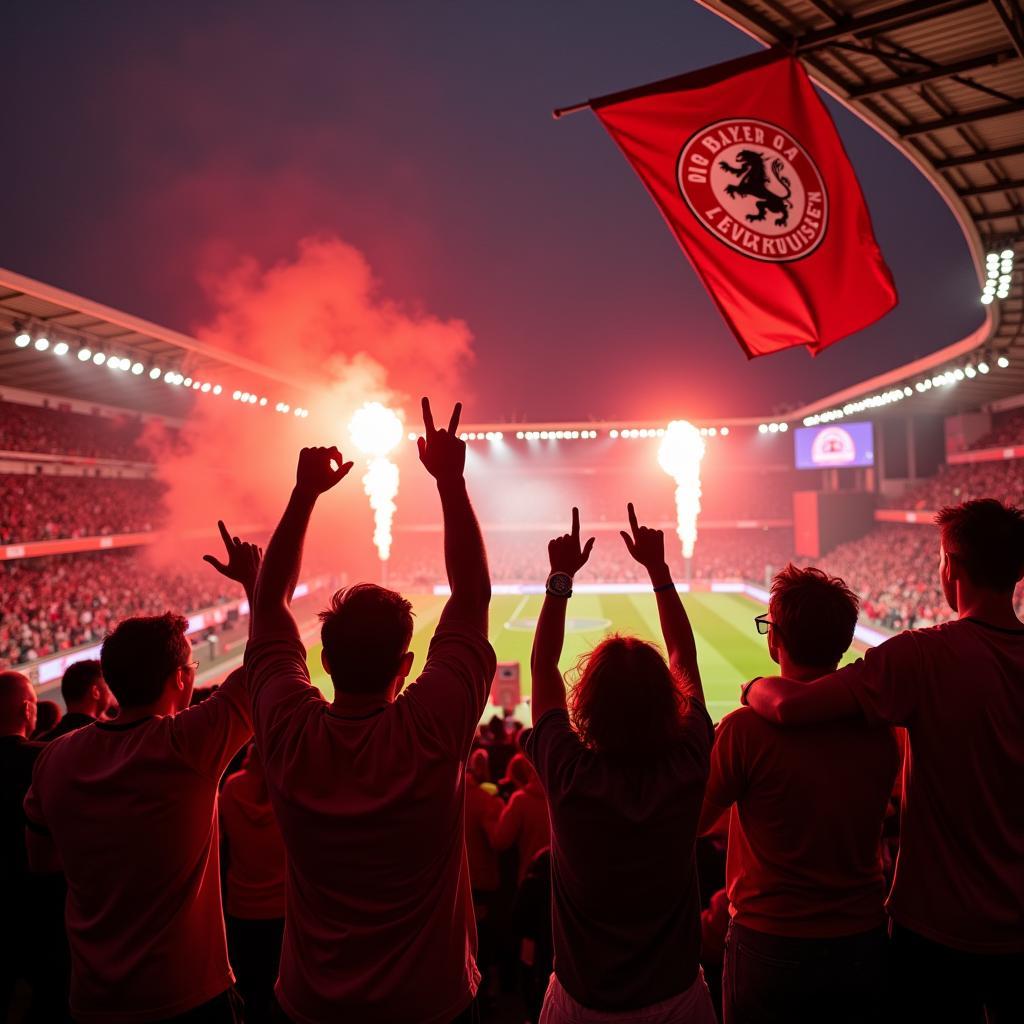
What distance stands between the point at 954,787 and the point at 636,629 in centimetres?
1945

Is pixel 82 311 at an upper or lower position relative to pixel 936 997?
upper

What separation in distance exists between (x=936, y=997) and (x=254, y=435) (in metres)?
44.1

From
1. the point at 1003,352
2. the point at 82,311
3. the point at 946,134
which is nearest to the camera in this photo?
the point at 946,134

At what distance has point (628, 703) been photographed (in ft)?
6.87

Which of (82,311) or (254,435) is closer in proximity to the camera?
(82,311)

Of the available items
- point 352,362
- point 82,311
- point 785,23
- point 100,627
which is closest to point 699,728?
point 785,23

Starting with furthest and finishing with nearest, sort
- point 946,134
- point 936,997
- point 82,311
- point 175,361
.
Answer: point 175,361, point 82,311, point 946,134, point 936,997

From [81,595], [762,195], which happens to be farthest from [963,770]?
[81,595]

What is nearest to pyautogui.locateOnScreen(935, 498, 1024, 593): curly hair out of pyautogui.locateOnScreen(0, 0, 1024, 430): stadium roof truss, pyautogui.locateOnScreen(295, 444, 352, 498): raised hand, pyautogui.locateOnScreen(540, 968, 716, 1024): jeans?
pyautogui.locateOnScreen(540, 968, 716, 1024): jeans

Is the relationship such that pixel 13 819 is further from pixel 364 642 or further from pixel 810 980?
pixel 810 980

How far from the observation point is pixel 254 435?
42.9 m

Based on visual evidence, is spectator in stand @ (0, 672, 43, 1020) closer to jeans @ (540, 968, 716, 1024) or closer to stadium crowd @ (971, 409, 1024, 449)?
jeans @ (540, 968, 716, 1024)

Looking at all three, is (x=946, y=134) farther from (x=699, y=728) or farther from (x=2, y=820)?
(x=2, y=820)

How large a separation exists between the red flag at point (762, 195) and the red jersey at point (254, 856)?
5354 mm
